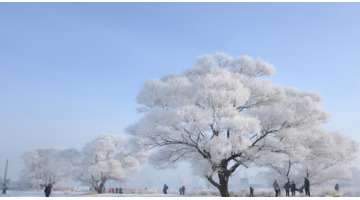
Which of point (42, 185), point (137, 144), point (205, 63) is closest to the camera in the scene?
point (137, 144)

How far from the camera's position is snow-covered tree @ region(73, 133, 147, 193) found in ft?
122

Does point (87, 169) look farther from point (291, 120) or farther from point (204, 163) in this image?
point (291, 120)

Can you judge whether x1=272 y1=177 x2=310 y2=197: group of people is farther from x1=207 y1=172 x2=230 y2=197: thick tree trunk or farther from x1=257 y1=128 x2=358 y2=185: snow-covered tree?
x1=207 y1=172 x2=230 y2=197: thick tree trunk

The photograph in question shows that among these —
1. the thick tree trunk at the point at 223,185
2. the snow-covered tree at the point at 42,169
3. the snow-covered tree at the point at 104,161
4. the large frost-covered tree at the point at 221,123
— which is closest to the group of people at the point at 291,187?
the large frost-covered tree at the point at 221,123

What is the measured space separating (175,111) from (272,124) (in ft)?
20.1

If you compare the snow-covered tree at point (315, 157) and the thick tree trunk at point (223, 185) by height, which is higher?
the snow-covered tree at point (315, 157)

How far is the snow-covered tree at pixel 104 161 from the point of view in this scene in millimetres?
37091

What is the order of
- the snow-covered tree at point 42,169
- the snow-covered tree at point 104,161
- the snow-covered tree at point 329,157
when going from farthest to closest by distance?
1. the snow-covered tree at point 42,169
2. the snow-covered tree at point 104,161
3. the snow-covered tree at point 329,157

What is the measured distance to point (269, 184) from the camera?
3281 cm

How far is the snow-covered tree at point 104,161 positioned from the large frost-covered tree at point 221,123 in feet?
55.5

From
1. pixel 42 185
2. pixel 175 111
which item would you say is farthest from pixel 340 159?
pixel 42 185

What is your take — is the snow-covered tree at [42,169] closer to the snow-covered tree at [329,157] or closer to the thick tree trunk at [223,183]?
the thick tree trunk at [223,183]

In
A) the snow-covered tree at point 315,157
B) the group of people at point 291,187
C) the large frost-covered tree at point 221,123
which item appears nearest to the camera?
the large frost-covered tree at point 221,123

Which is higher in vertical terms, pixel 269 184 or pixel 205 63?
pixel 205 63
